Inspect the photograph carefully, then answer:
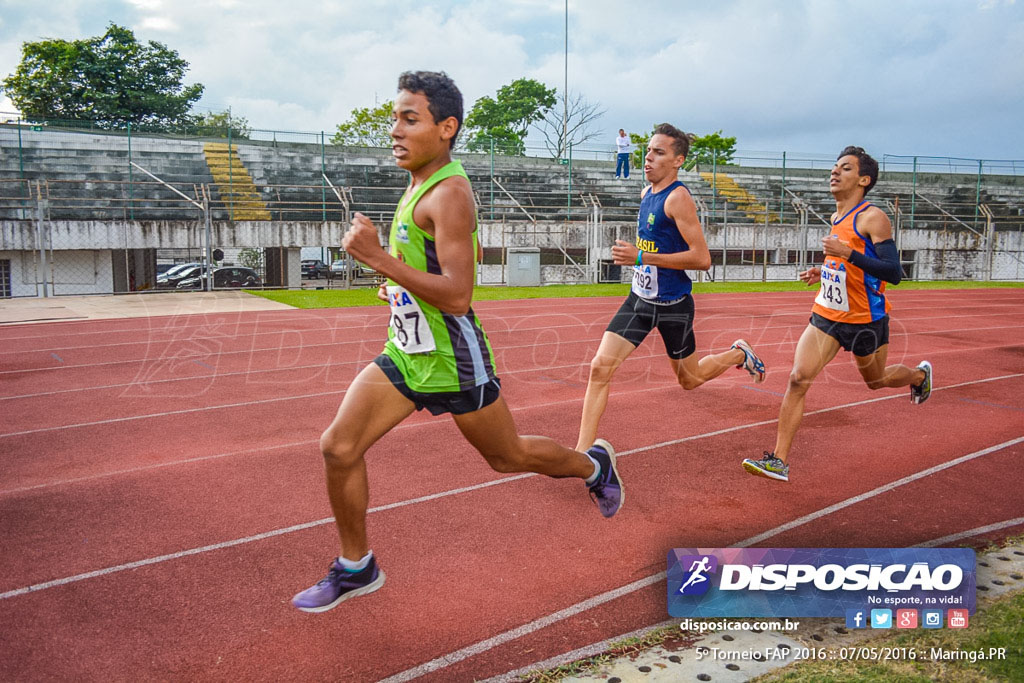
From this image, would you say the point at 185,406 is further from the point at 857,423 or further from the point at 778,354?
the point at 778,354

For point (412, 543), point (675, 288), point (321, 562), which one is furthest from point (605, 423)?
point (321, 562)

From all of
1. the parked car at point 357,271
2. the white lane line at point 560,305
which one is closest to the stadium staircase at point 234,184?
the parked car at point 357,271

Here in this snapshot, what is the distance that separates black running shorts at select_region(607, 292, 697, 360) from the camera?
4977mm

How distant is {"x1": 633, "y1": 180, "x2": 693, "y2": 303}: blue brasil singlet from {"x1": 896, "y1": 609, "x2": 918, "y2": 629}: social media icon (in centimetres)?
233

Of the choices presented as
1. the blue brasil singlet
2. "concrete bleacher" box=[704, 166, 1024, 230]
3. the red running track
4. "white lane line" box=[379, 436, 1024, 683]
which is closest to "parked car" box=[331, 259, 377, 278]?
"concrete bleacher" box=[704, 166, 1024, 230]

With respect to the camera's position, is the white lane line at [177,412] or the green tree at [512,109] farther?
the green tree at [512,109]

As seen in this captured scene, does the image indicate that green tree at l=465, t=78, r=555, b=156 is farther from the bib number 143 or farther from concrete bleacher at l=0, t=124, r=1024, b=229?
the bib number 143

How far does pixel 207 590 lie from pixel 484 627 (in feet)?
4.17

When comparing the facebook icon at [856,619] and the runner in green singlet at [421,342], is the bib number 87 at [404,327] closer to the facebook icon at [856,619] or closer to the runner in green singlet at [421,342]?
the runner in green singlet at [421,342]

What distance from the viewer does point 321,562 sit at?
3.76 meters

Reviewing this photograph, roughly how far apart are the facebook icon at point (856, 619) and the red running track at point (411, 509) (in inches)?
29.3

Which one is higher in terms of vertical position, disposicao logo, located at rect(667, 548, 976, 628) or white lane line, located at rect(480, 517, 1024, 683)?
disposicao logo, located at rect(667, 548, 976, 628)

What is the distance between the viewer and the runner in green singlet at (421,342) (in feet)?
9.61

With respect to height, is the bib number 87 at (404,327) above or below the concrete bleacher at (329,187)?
below
